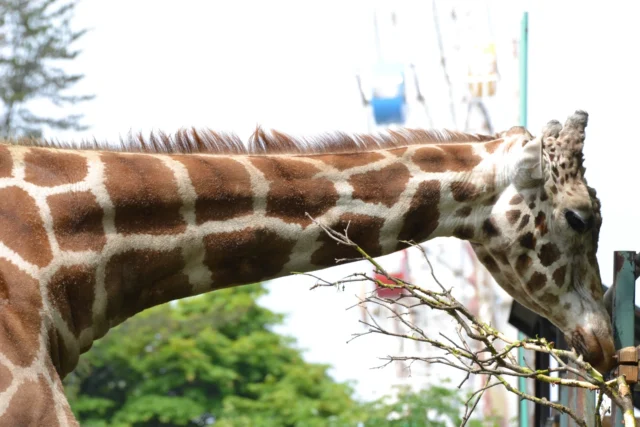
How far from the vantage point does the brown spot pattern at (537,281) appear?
18.6 ft

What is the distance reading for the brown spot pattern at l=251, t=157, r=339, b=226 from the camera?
5.04 meters

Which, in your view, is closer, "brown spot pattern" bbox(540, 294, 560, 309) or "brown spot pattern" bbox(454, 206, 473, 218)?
"brown spot pattern" bbox(454, 206, 473, 218)

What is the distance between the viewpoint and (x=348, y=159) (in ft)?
17.6

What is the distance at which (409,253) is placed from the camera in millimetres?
31000

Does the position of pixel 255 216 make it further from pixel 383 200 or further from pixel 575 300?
pixel 575 300

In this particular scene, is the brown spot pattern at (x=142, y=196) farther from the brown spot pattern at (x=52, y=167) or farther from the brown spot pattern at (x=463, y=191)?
the brown spot pattern at (x=463, y=191)

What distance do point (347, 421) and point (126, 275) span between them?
1256 cm

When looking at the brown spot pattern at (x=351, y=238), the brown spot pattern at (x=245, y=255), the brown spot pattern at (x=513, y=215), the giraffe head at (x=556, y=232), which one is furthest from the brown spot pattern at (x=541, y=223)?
the brown spot pattern at (x=245, y=255)

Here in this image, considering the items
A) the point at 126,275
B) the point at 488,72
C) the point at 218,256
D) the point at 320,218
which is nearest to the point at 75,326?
the point at 126,275

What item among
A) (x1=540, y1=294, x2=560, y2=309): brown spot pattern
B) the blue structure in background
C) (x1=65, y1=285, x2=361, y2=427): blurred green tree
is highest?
(x1=540, y1=294, x2=560, y2=309): brown spot pattern

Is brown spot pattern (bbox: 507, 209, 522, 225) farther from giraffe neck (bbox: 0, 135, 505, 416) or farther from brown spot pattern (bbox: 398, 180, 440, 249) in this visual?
brown spot pattern (bbox: 398, 180, 440, 249)

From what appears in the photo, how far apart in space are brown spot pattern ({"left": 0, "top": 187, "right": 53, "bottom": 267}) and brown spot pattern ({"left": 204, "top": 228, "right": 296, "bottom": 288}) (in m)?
0.78

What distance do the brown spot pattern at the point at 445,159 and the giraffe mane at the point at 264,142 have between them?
0.50 feet

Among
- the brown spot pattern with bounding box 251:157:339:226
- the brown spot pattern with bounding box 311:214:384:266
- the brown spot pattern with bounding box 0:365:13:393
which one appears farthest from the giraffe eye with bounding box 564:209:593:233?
the brown spot pattern with bounding box 0:365:13:393
